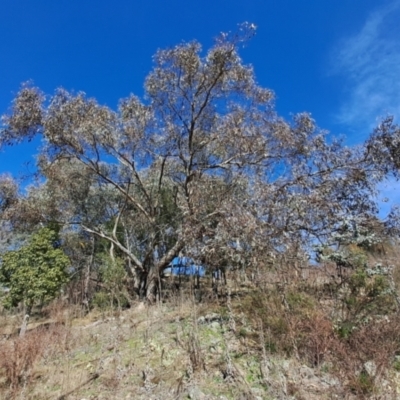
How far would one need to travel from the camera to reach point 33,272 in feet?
29.8

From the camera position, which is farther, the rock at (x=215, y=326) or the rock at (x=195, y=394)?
the rock at (x=215, y=326)

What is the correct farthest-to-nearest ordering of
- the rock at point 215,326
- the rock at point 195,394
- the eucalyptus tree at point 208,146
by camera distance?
1. the eucalyptus tree at point 208,146
2. the rock at point 215,326
3. the rock at point 195,394

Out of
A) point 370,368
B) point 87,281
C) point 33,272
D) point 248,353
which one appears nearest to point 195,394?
point 248,353

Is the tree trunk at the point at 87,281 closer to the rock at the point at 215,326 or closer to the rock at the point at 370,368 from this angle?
the rock at the point at 215,326

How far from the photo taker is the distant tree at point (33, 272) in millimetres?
8883

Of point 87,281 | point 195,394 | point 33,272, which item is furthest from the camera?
point 87,281

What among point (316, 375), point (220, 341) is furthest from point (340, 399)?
point (220, 341)

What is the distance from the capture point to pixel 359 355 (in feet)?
13.6

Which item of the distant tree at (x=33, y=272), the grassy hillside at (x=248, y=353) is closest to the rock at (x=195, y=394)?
the grassy hillside at (x=248, y=353)

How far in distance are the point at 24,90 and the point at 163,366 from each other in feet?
27.8

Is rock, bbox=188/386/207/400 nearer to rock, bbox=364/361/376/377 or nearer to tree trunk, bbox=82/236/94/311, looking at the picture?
rock, bbox=364/361/376/377

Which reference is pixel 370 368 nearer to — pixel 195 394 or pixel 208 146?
pixel 195 394

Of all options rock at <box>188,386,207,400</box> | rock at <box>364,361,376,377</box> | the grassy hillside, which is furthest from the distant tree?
rock at <box>364,361,376,377</box>

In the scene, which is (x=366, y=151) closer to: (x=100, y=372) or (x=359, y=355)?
(x=359, y=355)
